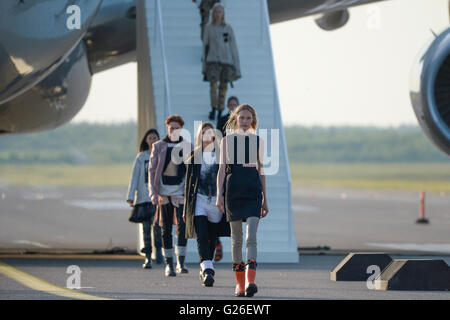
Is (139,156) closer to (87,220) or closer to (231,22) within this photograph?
(231,22)

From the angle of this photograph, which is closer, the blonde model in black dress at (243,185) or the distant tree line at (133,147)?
the blonde model in black dress at (243,185)

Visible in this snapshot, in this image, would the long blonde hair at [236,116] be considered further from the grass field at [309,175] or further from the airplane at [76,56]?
the grass field at [309,175]

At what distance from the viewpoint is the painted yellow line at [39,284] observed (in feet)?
31.3

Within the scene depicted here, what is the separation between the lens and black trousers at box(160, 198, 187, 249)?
39.0 feet

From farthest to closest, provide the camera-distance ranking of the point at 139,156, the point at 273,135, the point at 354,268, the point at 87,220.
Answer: the point at 87,220, the point at 273,135, the point at 139,156, the point at 354,268

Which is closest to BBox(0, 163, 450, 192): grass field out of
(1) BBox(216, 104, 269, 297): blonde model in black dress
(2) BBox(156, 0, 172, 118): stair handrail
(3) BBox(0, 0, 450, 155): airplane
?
(3) BBox(0, 0, 450, 155): airplane

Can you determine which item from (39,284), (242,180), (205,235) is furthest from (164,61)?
(242,180)

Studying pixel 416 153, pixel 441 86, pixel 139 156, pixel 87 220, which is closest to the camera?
pixel 139 156

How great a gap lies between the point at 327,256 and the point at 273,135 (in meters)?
2.33

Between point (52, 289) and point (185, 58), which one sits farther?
point (185, 58)

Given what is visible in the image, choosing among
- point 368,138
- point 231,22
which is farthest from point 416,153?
point 231,22

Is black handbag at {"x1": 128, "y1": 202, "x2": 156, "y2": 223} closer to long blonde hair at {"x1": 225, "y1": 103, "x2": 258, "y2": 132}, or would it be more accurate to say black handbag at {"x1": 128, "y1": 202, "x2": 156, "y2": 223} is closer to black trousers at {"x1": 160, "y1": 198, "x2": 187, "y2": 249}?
black trousers at {"x1": 160, "y1": 198, "x2": 187, "y2": 249}

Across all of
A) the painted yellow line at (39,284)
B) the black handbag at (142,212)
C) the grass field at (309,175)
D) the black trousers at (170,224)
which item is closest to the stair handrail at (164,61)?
the black handbag at (142,212)

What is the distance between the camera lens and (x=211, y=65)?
15.0 m
